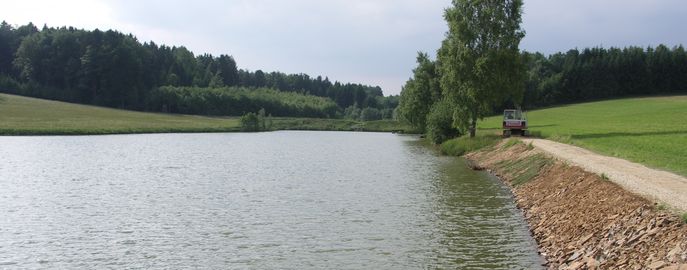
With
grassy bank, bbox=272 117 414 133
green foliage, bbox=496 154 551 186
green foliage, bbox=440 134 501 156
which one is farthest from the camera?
grassy bank, bbox=272 117 414 133

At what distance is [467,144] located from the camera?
57.2 metres

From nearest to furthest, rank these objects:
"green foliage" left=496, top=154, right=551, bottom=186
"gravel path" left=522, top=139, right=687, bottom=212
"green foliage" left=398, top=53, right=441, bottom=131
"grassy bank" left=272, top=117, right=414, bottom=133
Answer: "gravel path" left=522, top=139, right=687, bottom=212 < "green foliage" left=496, top=154, right=551, bottom=186 < "green foliage" left=398, top=53, right=441, bottom=131 < "grassy bank" left=272, top=117, right=414, bottom=133

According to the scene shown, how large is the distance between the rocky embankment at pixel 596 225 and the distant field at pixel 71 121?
276 ft

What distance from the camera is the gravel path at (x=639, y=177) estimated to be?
18.4m

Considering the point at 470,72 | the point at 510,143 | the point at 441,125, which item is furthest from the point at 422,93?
the point at 510,143

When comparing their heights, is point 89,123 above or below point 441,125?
above

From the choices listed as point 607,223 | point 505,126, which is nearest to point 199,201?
point 607,223

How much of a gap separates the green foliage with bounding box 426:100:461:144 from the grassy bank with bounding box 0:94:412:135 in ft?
174

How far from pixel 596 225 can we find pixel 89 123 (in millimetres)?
102816

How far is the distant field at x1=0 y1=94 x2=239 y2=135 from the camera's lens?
3676 inches

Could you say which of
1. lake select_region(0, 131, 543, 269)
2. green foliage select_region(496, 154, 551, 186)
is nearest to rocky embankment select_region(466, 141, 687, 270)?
lake select_region(0, 131, 543, 269)

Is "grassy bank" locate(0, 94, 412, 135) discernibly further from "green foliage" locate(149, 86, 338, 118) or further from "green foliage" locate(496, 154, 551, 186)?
"green foliage" locate(496, 154, 551, 186)

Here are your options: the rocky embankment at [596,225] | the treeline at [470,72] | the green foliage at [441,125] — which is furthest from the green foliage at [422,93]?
the rocky embankment at [596,225]

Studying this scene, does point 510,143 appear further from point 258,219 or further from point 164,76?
point 164,76
